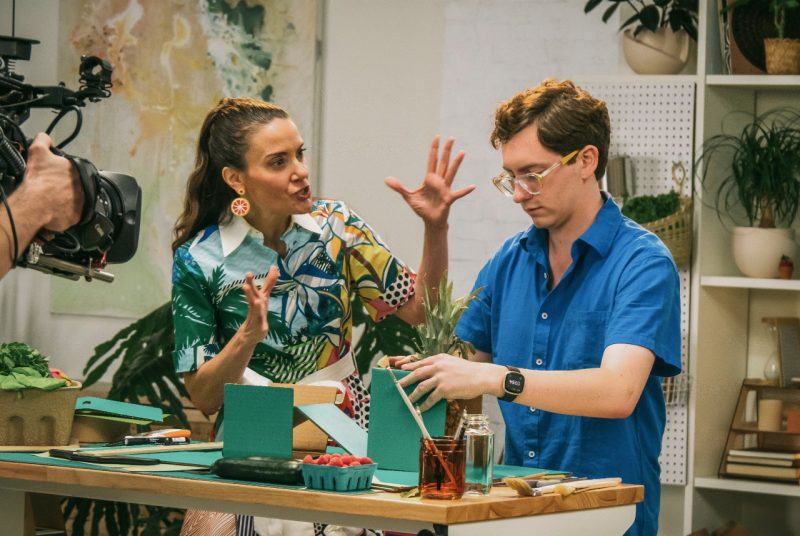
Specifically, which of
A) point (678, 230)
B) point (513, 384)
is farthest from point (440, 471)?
point (678, 230)

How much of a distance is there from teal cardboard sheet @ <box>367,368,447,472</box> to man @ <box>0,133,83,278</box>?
0.61 metres

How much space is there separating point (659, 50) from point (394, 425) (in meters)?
2.35

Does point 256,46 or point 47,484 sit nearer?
point 47,484

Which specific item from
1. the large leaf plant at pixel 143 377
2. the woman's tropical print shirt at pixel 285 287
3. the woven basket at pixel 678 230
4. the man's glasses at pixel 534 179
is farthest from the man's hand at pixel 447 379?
the large leaf plant at pixel 143 377

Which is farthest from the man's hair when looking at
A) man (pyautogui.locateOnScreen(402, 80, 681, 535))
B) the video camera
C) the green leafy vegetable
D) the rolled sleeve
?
the green leafy vegetable

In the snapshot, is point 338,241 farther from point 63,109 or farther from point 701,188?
point 701,188

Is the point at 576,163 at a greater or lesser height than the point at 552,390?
greater

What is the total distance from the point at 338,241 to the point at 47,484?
972 mm

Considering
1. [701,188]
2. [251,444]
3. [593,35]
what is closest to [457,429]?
[251,444]

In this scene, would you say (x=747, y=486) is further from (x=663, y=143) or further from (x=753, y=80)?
(x=753, y=80)

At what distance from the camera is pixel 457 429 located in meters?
2.23

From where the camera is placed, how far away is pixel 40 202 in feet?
7.00

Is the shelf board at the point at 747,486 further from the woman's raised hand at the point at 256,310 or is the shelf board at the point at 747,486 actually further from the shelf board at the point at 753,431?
the woman's raised hand at the point at 256,310

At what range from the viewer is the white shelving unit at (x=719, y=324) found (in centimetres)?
404
